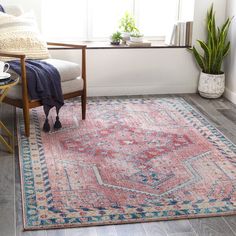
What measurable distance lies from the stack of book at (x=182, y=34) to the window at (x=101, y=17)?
4.5 inches

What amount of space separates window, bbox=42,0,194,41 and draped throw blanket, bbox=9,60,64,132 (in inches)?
49.8

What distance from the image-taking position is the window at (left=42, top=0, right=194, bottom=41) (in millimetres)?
5094

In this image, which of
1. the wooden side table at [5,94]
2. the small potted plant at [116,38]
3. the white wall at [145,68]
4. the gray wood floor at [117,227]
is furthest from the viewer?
the small potted plant at [116,38]

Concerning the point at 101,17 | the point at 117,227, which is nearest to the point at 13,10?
the point at 101,17

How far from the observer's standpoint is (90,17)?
5.16m

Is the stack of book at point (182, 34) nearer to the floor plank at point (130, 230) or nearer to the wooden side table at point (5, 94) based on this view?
the wooden side table at point (5, 94)

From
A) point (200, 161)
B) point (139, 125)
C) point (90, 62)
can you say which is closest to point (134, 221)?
point (200, 161)

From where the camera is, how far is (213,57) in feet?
15.8

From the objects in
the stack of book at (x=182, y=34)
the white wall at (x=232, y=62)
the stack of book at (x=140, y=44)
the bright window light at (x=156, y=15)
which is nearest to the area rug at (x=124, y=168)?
the white wall at (x=232, y=62)

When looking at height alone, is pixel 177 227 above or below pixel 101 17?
below

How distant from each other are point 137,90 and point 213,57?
2.74 ft

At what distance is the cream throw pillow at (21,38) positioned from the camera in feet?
12.9

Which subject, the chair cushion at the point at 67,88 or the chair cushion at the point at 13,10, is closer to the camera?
the chair cushion at the point at 67,88

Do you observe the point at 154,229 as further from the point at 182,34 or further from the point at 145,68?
the point at 182,34
